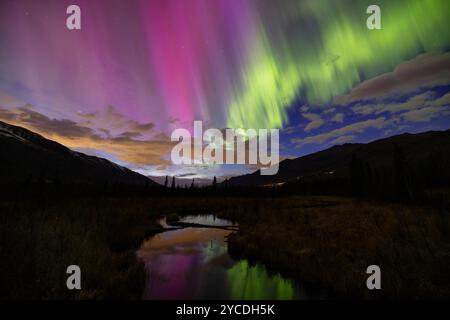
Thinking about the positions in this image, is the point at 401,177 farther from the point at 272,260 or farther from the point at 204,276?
the point at 204,276

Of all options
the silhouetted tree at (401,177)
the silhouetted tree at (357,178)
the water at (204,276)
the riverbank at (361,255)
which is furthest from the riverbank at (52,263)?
the silhouetted tree at (357,178)

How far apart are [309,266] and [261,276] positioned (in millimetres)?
2466

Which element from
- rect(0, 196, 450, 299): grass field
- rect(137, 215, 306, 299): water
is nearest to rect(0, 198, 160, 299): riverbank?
rect(0, 196, 450, 299): grass field

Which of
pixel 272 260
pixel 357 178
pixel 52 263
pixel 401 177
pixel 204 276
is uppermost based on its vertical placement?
pixel 357 178

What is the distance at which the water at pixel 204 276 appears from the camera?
34.7 feet

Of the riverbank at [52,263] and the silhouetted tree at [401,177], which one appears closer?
the riverbank at [52,263]

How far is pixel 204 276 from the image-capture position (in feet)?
41.6

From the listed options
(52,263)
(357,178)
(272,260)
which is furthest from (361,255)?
(357,178)

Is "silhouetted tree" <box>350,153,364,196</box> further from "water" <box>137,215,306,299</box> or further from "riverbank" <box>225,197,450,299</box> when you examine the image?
"water" <box>137,215,306,299</box>

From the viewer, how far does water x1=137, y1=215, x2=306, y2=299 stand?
1059cm

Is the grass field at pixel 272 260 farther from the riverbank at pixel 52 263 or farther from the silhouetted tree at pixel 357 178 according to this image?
the silhouetted tree at pixel 357 178
